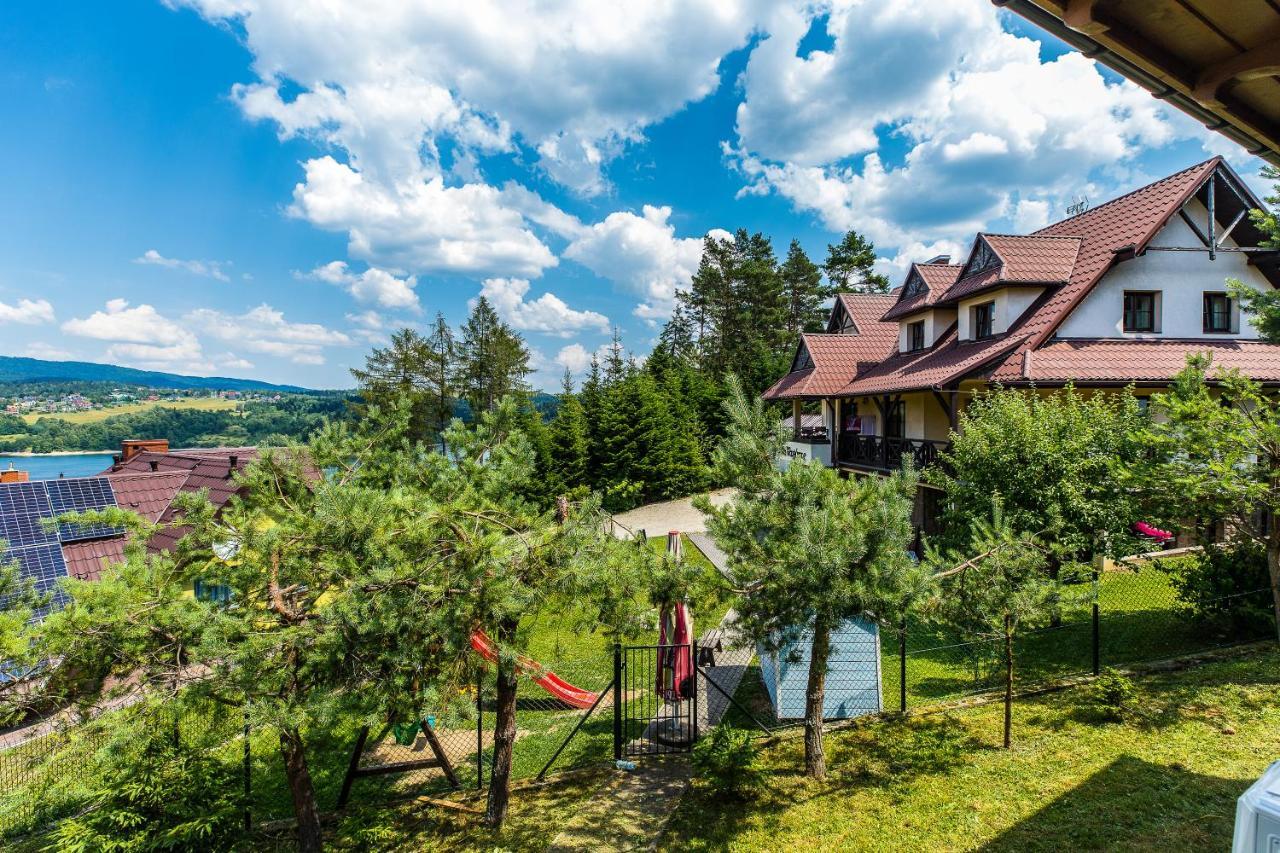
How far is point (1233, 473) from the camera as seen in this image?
254 inches

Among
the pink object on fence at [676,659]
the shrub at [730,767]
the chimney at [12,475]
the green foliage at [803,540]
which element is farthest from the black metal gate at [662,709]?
the chimney at [12,475]

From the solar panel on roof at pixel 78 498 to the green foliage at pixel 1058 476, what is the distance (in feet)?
51.6

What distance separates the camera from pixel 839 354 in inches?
811

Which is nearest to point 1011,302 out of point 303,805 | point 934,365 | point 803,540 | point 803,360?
point 934,365

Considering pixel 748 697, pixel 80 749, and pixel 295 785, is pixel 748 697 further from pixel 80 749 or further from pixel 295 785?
pixel 80 749

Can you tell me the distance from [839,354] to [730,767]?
688 inches

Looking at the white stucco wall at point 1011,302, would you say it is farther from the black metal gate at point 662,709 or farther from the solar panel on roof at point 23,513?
the solar panel on roof at point 23,513

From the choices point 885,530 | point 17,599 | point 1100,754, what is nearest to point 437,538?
point 17,599

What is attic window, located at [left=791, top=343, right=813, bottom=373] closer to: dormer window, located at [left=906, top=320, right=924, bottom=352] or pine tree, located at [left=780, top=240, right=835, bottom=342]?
Answer: dormer window, located at [left=906, top=320, right=924, bottom=352]

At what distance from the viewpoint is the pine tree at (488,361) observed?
108ft

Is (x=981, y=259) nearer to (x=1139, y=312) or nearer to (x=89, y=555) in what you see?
(x=1139, y=312)

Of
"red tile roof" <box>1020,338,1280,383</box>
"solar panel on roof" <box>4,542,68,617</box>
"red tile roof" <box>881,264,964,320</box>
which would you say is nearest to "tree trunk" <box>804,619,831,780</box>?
"red tile roof" <box>1020,338,1280,383</box>

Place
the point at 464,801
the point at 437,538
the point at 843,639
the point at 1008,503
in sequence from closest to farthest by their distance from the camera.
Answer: the point at 437,538 < the point at 464,801 < the point at 843,639 < the point at 1008,503

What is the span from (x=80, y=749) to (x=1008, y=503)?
1013 centimetres
